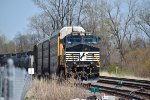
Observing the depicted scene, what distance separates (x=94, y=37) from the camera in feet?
79.5

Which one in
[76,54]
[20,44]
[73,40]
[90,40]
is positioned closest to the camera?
[76,54]

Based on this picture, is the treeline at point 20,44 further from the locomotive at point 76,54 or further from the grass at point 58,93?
the grass at point 58,93

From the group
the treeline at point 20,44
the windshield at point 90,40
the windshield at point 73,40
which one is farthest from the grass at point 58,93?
the treeline at point 20,44

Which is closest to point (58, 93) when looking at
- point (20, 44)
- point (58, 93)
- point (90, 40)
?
point (58, 93)

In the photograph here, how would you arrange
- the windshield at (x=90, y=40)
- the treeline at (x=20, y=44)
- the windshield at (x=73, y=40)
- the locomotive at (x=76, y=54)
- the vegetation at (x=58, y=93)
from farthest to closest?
the treeline at (x=20, y=44) < the windshield at (x=90, y=40) < the windshield at (x=73, y=40) < the locomotive at (x=76, y=54) < the vegetation at (x=58, y=93)

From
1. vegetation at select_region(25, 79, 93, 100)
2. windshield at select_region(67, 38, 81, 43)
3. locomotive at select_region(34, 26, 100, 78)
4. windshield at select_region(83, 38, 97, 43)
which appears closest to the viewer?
vegetation at select_region(25, 79, 93, 100)

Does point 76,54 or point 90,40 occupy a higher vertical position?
point 90,40

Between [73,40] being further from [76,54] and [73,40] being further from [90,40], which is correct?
[90,40]

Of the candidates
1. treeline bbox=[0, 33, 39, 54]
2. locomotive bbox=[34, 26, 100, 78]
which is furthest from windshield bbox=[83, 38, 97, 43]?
treeline bbox=[0, 33, 39, 54]

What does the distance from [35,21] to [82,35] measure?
54540 millimetres

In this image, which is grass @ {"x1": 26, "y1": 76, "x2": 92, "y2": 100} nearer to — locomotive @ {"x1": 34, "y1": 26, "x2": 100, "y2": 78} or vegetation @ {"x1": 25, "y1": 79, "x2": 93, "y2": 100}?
vegetation @ {"x1": 25, "y1": 79, "x2": 93, "y2": 100}

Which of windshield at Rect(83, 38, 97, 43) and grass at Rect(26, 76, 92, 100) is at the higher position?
windshield at Rect(83, 38, 97, 43)

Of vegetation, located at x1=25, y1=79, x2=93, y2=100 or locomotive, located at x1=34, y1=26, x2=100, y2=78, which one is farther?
locomotive, located at x1=34, y1=26, x2=100, y2=78

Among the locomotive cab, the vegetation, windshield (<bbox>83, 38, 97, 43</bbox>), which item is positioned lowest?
the vegetation
